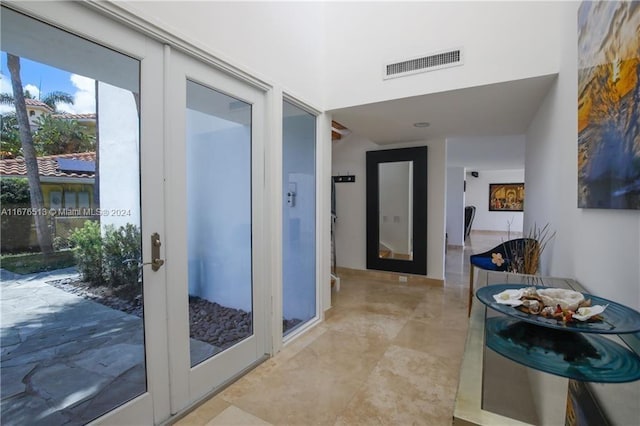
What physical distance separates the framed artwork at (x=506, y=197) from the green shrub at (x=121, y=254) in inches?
497

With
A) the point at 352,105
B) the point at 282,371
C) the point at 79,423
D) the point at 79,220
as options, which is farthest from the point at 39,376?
the point at 352,105

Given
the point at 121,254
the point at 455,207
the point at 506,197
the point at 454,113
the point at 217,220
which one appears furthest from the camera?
the point at 506,197

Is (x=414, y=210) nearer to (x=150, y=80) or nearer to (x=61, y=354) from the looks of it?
(x=150, y=80)

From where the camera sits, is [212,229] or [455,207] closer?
[212,229]

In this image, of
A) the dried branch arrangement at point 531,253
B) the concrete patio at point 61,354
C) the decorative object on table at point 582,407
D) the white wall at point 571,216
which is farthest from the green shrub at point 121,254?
the dried branch arrangement at point 531,253

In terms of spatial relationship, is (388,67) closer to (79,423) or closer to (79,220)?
(79,220)

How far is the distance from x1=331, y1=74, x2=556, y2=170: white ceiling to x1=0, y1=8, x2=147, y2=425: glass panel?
90.9 inches

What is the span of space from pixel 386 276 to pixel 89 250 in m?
4.28

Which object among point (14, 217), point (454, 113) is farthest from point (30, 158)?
point (454, 113)

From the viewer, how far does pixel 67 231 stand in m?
1.42

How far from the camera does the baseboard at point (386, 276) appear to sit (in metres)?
4.73

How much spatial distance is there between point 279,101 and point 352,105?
870 millimetres

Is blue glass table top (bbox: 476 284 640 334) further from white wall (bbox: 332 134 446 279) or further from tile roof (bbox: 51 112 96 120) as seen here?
white wall (bbox: 332 134 446 279)

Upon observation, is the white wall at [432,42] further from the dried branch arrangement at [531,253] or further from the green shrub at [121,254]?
the green shrub at [121,254]
